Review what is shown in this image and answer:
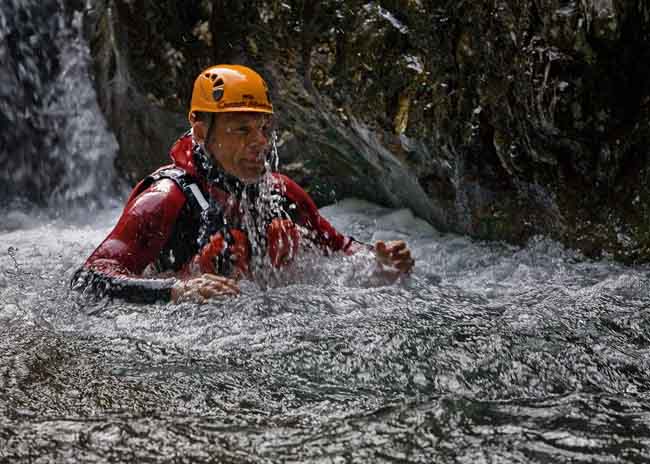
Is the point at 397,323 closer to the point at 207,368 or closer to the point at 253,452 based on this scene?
the point at 207,368

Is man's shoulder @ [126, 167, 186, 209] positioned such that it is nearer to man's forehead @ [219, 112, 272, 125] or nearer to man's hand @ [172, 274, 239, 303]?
man's forehead @ [219, 112, 272, 125]

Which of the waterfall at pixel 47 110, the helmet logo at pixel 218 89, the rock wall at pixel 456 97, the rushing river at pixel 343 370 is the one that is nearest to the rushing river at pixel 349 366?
the rushing river at pixel 343 370

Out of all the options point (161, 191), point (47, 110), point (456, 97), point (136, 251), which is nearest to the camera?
point (136, 251)

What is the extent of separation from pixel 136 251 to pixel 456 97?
2.24 meters

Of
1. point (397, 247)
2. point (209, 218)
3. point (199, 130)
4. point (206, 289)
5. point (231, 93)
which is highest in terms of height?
point (231, 93)

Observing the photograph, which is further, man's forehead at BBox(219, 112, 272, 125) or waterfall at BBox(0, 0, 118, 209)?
waterfall at BBox(0, 0, 118, 209)

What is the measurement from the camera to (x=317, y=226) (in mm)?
5441

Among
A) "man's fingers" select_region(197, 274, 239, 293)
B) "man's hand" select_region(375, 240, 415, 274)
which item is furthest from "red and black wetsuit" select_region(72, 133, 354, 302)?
"man's hand" select_region(375, 240, 415, 274)

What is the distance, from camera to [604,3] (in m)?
4.66

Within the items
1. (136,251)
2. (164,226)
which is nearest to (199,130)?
(164,226)

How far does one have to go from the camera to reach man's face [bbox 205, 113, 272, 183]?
4.87m

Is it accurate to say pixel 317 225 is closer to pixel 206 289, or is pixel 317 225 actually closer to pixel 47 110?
pixel 206 289

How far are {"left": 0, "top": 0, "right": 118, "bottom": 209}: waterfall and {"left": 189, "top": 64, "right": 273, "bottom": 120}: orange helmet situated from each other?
4528 millimetres

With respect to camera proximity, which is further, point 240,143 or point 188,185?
point 240,143
